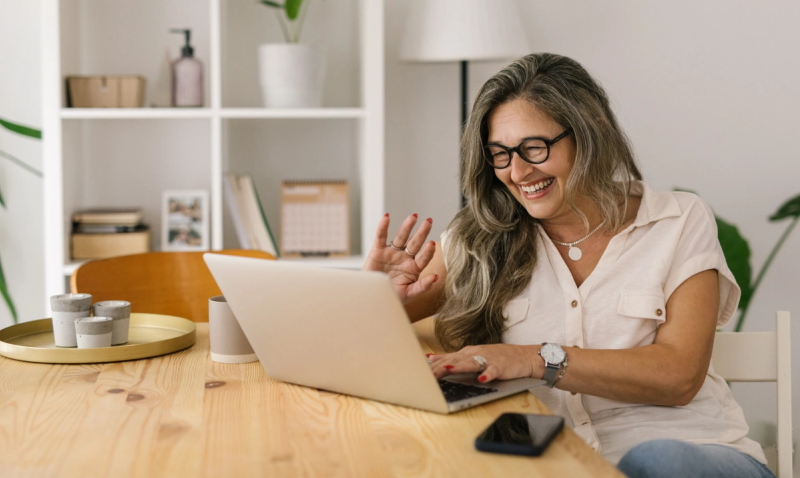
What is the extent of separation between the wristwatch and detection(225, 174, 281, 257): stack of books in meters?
1.43

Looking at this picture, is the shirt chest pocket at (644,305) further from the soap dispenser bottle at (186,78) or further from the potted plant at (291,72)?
the soap dispenser bottle at (186,78)

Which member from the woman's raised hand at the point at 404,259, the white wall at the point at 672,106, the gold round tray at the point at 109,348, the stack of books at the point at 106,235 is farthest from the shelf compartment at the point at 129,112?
the woman's raised hand at the point at 404,259

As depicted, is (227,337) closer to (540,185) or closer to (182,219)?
(540,185)

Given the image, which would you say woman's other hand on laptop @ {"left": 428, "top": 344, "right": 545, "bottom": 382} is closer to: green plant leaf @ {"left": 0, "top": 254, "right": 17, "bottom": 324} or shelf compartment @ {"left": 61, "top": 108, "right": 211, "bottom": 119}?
shelf compartment @ {"left": 61, "top": 108, "right": 211, "bottom": 119}

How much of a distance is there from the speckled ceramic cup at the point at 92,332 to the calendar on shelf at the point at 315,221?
126 cm

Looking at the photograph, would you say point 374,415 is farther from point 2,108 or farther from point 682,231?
point 2,108

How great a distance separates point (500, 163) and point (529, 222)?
16cm

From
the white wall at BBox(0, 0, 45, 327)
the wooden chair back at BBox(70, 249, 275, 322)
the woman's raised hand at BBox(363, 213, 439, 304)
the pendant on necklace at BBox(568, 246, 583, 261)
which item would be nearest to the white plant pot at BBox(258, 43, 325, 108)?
the wooden chair back at BBox(70, 249, 275, 322)

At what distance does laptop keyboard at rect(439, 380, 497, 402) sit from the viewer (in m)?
1.01

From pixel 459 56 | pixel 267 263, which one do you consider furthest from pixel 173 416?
pixel 459 56

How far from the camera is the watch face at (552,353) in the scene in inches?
46.3

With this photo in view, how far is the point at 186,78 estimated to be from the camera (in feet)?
8.01

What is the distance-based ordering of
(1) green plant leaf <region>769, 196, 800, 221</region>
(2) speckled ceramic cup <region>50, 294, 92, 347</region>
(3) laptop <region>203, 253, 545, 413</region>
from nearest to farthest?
(3) laptop <region>203, 253, 545, 413</region>
(2) speckled ceramic cup <region>50, 294, 92, 347</region>
(1) green plant leaf <region>769, 196, 800, 221</region>

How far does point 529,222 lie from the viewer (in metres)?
1.60
